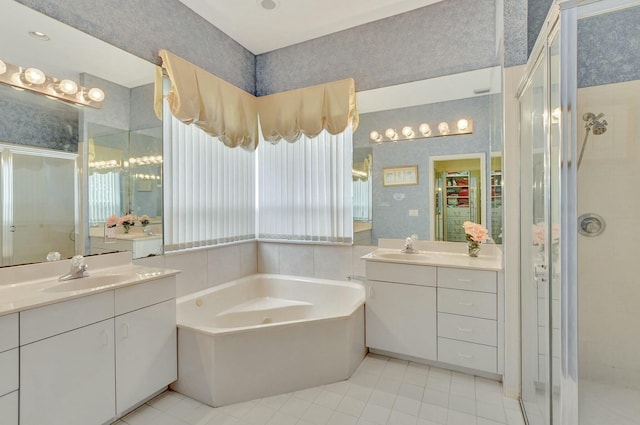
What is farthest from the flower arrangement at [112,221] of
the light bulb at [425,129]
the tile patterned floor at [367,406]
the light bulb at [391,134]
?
the light bulb at [425,129]

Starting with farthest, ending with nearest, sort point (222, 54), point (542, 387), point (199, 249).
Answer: point (222, 54) → point (199, 249) → point (542, 387)

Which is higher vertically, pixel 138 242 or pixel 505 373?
pixel 138 242

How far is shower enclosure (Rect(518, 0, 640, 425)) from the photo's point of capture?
106cm

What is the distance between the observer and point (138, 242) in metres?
2.16

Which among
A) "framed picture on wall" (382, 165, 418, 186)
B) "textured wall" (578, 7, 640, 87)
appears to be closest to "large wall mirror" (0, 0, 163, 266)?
"framed picture on wall" (382, 165, 418, 186)

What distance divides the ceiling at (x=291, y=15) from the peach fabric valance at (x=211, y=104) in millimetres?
543

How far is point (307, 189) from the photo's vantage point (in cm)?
Result: 304

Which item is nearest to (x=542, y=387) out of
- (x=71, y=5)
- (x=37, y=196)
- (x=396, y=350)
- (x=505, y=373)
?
(x=505, y=373)

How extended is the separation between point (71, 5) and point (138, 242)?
156 centimetres

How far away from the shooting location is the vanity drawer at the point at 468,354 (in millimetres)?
1998

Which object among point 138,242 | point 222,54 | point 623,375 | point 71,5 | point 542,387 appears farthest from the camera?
point 222,54

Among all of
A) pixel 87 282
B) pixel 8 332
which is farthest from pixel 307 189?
pixel 8 332

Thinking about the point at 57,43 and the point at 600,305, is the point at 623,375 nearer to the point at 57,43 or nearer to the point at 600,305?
the point at 600,305

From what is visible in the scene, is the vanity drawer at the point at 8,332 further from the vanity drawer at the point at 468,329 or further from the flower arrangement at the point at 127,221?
the vanity drawer at the point at 468,329
